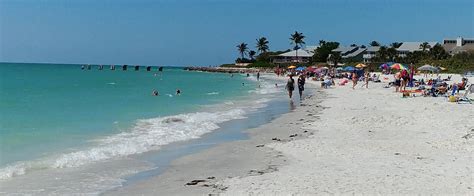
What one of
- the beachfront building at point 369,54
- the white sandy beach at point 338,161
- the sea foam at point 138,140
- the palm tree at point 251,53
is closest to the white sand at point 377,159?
the white sandy beach at point 338,161

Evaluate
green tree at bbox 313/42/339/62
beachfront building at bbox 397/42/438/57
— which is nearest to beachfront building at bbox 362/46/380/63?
beachfront building at bbox 397/42/438/57

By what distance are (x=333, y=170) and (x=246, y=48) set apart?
129734 millimetres

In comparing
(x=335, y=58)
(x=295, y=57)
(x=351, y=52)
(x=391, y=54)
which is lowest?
(x=335, y=58)

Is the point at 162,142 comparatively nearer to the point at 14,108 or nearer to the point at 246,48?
the point at 14,108

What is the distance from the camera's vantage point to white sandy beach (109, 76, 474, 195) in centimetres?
746

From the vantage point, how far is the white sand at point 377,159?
7.35 meters

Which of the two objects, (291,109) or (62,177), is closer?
(62,177)

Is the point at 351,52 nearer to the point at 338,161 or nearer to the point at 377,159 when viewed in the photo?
the point at 377,159

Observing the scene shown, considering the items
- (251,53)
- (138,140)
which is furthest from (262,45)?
(138,140)

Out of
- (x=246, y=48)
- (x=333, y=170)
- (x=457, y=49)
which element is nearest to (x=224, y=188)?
(x=333, y=170)

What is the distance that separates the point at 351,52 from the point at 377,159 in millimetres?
105895

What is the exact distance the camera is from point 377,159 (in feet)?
31.0

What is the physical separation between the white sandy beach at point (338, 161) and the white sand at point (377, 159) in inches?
0.5

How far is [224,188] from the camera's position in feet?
25.0
